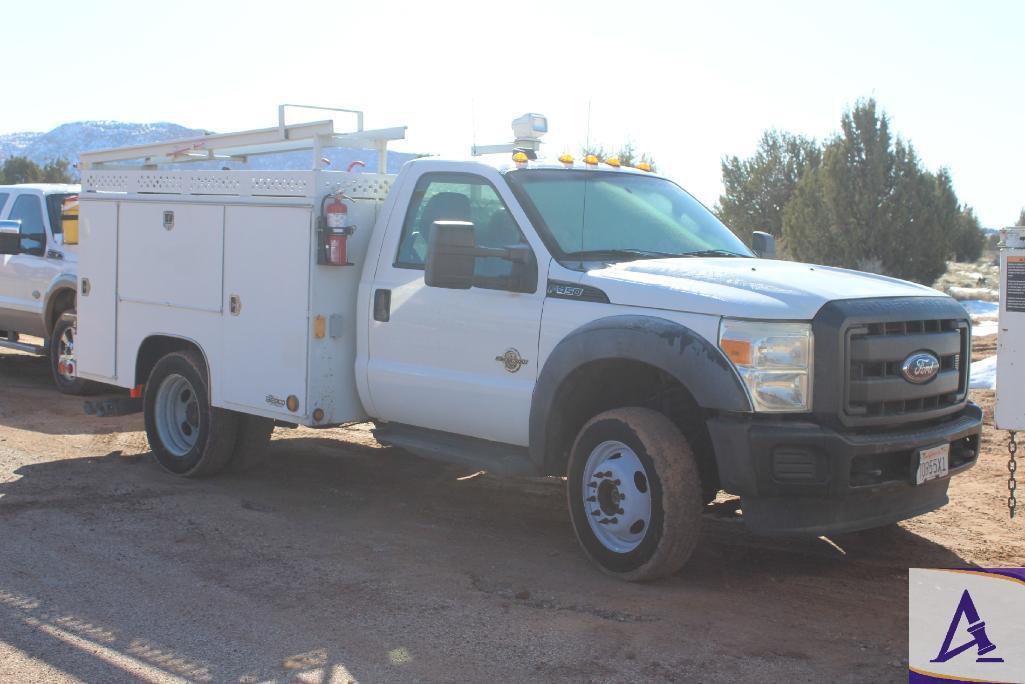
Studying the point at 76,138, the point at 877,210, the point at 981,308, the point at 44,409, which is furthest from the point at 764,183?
the point at 76,138

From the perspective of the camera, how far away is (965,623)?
3.53 metres

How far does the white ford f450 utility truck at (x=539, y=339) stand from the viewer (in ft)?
17.2

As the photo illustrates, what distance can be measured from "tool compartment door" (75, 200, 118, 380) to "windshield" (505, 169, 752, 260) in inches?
140

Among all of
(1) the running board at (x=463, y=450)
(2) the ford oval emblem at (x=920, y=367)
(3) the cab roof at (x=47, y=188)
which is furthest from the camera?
(3) the cab roof at (x=47, y=188)

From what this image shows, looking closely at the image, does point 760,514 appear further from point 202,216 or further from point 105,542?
point 202,216

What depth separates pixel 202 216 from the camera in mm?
7738

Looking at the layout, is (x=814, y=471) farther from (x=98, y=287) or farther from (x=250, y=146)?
(x=98, y=287)

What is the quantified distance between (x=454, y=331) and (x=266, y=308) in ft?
4.97

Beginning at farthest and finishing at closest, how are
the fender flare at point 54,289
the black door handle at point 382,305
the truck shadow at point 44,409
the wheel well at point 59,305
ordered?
the wheel well at point 59,305, the fender flare at point 54,289, the truck shadow at point 44,409, the black door handle at point 382,305

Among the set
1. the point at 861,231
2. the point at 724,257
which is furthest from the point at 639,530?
the point at 861,231

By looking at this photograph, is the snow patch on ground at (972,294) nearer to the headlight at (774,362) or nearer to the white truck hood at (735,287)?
the white truck hood at (735,287)

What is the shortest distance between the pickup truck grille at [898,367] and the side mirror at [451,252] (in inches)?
77.8

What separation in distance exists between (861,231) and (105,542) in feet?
73.4

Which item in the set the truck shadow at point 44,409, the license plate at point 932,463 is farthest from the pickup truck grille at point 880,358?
the truck shadow at point 44,409
